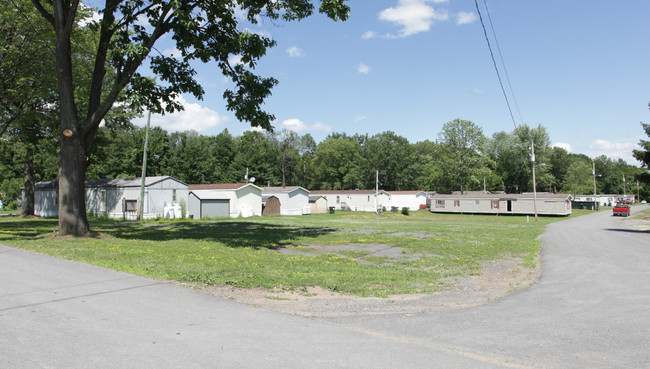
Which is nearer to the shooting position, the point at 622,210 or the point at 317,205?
the point at 622,210

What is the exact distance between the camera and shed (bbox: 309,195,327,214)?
178ft

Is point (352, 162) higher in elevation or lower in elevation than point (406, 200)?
higher

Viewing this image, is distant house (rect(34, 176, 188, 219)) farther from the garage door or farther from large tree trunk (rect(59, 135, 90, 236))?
large tree trunk (rect(59, 135, 90, 236))

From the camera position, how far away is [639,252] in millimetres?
15273

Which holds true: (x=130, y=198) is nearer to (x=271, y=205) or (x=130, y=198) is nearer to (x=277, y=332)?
(x=271, y=205)

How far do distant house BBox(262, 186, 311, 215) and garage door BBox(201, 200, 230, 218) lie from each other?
10118mm

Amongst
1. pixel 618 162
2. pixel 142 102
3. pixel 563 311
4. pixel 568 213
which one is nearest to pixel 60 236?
pixel 142 102

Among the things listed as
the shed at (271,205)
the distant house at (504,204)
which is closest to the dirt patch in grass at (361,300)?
the shed at (271,205)

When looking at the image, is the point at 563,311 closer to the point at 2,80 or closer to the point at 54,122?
the point at 2,80

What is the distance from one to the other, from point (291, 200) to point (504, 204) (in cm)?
2856

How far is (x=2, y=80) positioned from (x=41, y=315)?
20.2 metres

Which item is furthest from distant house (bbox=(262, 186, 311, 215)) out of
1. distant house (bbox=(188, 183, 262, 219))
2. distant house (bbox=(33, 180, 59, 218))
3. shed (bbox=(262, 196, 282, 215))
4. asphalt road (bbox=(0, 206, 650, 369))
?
asphalt road (bbox=(0, 206, 650, 369))

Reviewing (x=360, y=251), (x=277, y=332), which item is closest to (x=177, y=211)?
(x=360, y=251)

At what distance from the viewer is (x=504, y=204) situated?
171 feet
